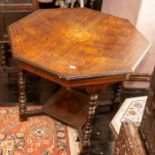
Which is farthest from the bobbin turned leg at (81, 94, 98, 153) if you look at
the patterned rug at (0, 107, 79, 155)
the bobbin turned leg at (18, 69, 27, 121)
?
the bobbin turned leg at (18, 69, 27, 121)

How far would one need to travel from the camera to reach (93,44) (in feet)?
5.39

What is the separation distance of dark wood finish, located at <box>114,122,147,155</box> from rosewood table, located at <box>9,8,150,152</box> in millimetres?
815

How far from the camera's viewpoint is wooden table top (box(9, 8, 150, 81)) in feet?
4.70

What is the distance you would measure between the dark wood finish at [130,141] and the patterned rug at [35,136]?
1.30 m

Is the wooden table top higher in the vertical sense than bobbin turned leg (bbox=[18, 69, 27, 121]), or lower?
higher

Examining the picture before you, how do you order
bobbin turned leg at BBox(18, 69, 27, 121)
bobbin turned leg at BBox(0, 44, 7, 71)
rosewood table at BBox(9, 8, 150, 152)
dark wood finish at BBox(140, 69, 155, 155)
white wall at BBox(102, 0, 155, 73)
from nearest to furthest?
dark wood finish at BBox(140, 69, 155, 155), rosewood table at BBox(9, 8, 150, 152), bobbin turned leg at BBox(18, 69, 27, 121), white wall at BBox(102, 0, 155, 73), bobbin turned leg at BBox(0, 44, 7, 71)

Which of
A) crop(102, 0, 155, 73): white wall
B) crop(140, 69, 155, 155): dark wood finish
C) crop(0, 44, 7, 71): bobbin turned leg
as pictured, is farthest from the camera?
crop(0, 44, 7, 71): bobbin turned leg

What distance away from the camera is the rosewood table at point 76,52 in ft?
4.68

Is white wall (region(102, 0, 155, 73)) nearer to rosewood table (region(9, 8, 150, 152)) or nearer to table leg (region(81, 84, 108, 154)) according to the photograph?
rosewood table (region(9, 8, 150, 152))

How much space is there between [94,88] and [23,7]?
1.01 m

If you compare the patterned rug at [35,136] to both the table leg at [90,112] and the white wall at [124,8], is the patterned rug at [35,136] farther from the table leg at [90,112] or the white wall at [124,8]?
the white wall at [124,8]

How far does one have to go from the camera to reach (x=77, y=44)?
5.35ft

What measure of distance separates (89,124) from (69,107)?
0.45m

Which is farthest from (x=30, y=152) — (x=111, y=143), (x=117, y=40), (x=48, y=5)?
(x=48, y=5)
